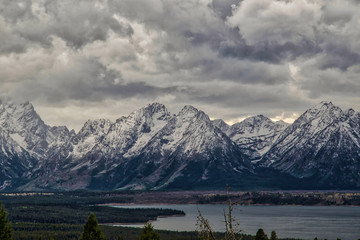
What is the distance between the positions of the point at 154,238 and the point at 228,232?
50.0 m

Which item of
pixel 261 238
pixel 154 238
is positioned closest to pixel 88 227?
pixel 154 238

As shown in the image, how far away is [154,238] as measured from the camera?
7669 centimetres

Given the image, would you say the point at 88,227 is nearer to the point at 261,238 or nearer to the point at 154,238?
the point at 154,238

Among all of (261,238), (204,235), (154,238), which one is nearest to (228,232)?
(204,235)

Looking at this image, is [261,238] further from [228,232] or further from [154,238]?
[228,232]

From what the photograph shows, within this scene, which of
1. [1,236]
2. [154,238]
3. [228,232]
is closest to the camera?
[228,232]

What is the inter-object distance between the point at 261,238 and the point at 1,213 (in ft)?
185

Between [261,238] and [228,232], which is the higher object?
[228,232]

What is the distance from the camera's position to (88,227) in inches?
2960

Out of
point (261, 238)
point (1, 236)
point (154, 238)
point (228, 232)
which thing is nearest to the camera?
point (228, 232)

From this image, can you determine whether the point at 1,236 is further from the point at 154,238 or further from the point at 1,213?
the point at 154,238

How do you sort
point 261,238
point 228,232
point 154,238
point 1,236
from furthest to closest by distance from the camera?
point 261,238 → point 154,238 → point 1,236 → point 228,232

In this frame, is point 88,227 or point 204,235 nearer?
point 204,235

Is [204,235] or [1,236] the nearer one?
[204,235]
